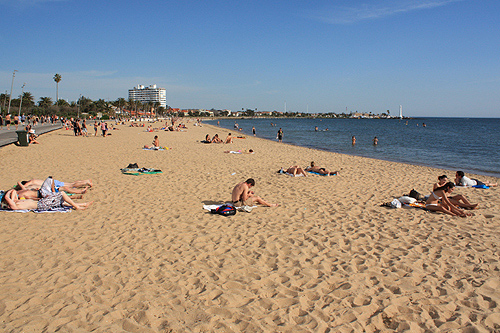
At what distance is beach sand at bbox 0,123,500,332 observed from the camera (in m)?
3.54

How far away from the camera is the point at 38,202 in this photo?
699 centimetres

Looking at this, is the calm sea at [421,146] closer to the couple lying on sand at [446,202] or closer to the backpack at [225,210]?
the couple lying on sand at [446,202]

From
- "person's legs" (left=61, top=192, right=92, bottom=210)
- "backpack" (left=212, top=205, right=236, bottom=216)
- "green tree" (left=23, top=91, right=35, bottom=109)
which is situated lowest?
"backpack" (left=212, top=205, right=236, bottom=216)

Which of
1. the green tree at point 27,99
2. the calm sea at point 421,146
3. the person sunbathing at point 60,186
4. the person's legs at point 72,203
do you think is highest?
the green tree at point 27,99

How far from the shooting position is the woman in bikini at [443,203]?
7.40m

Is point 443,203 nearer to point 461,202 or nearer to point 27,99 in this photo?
point 461,202

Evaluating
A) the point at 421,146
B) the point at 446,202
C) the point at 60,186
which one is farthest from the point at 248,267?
the point at 421,146

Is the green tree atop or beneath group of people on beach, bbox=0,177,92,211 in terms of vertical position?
atop

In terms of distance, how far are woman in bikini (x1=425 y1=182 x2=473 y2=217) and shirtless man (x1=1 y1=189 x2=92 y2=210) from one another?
27.0ft

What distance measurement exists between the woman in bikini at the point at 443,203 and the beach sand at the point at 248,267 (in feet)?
0.86

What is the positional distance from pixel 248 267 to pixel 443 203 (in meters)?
5.51

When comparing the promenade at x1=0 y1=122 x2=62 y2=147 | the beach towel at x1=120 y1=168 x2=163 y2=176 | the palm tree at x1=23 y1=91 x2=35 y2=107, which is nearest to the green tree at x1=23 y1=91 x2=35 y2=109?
the palm tree at x1=23 y1=91 x2=35 y2=107

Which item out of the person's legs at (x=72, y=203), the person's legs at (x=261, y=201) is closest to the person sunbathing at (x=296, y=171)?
the person's legs at (x=261, y=201)

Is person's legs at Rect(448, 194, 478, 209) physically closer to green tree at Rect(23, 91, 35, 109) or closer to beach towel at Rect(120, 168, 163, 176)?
beach towel at Rect(120, 168, 163, 176)
